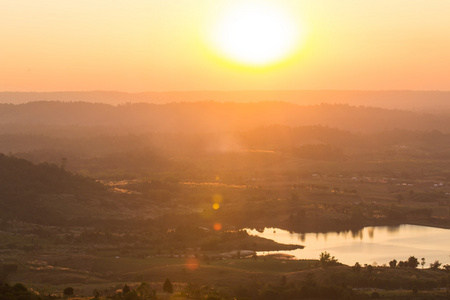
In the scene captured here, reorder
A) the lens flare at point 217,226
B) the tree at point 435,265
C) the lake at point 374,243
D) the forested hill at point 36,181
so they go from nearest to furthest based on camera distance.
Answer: the tree at point 435,265 → the lake at point 374,243 → the lens flare at point 217,226 → the forested hill at point 36,181

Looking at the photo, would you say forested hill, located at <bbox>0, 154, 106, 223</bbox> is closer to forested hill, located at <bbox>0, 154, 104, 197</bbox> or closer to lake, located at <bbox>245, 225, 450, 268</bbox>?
forested hill, located at <bbox>0, 154, 104, 197</bbox>

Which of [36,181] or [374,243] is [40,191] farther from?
[374,243]

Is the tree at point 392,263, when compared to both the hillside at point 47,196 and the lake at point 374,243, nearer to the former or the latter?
the lake at point 374,243

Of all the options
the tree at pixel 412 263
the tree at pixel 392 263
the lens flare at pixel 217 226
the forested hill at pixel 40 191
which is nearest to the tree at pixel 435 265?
the tree at pixel 412 263

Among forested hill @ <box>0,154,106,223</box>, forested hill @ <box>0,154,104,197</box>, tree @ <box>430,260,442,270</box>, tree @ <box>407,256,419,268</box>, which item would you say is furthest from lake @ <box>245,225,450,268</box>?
forested hill @ <box>0,154,104,197</box>

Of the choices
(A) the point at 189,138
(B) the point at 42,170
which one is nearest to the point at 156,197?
(B) the point at 42,170
